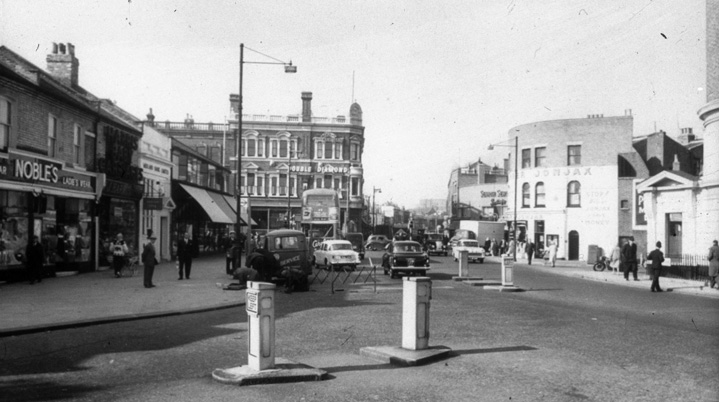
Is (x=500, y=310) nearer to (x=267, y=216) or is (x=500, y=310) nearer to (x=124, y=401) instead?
(x=124, y=401)

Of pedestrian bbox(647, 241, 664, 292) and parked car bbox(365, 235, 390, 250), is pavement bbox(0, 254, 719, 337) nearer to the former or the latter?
pedestrian bbox(647, 241, 664, 292)

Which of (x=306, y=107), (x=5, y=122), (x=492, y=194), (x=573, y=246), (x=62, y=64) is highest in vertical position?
(x=306, y=107)

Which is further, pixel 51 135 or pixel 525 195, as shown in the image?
pixel 525 195

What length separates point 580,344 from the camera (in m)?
10.7

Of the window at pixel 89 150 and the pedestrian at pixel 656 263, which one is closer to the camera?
the pedestrian at pixel 656 263

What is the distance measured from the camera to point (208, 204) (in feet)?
138

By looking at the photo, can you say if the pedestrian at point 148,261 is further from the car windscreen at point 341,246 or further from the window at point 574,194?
the window at point 574,194

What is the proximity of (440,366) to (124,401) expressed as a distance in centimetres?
421

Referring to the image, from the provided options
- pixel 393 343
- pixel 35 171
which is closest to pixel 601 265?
pixel 393 343

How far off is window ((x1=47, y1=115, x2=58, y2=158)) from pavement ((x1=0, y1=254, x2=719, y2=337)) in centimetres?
476

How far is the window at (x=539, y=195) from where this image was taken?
170 feet

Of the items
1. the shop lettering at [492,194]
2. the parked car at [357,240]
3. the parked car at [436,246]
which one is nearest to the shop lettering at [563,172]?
the parked car at [436,246]

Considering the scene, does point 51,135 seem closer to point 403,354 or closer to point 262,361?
point 262,361

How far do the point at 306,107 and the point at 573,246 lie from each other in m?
37.7
